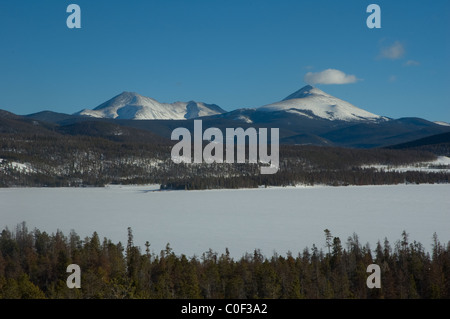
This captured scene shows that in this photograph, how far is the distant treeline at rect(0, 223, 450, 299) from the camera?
120ft

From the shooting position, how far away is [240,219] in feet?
256

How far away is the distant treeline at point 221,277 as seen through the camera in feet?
120

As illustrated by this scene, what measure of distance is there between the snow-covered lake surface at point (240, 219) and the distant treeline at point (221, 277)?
9325mm

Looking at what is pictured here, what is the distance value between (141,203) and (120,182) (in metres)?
73.9

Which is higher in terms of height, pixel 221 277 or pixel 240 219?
pixel 240 219

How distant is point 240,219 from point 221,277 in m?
36.5

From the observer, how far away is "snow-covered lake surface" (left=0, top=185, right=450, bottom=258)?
6003 cm

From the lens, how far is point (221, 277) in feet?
136

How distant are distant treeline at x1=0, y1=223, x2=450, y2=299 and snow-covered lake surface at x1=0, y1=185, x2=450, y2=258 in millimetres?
9325

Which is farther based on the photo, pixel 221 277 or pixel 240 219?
pixel 240 219

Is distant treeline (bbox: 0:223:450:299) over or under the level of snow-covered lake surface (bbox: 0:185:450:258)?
under

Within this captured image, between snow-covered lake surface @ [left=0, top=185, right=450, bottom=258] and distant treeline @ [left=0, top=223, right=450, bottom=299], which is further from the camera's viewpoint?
snow-covered lake surface @ [left=0, top=185, right=450, bottom=258]

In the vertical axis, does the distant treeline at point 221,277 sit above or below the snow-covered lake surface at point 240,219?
below
